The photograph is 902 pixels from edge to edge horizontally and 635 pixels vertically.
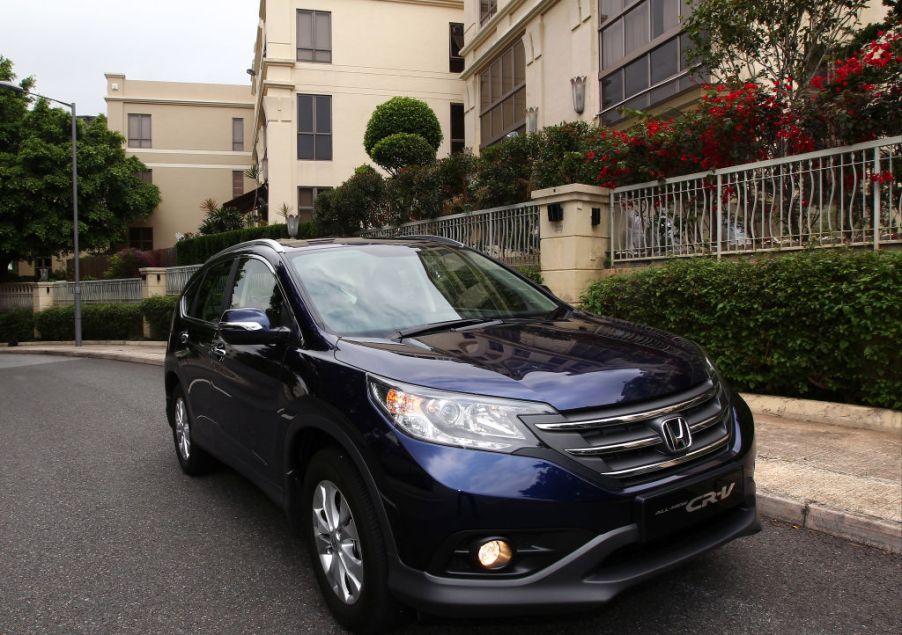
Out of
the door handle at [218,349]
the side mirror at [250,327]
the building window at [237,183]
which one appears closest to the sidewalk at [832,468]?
the side mirror at [250,327]

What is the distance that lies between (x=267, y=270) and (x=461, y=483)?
2.06m

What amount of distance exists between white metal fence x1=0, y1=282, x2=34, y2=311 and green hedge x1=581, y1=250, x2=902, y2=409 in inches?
1131

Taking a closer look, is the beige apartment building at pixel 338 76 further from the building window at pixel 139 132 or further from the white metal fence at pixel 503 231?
the white metal fence at pixel 503 231

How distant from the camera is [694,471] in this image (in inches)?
102

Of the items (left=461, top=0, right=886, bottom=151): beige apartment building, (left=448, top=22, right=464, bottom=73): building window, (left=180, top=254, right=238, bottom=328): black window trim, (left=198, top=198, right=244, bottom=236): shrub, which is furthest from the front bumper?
(left=198, top=198, right=244, bottom=236): shrub

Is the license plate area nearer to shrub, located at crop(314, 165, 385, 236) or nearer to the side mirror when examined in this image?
the side mirror

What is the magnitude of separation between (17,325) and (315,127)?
1402 cm

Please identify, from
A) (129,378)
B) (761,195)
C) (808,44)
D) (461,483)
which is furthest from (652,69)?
(461,483)

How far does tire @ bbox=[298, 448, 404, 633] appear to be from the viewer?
2535mm

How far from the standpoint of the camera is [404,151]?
706 inches

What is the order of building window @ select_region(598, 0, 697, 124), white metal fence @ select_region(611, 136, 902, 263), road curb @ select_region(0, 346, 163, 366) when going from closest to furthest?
white metal fence @ select_region(611, 136, 902, 263)
building window @ select_region(598, 0, 697, 124)
road curb @ select_region(0, 346, 163, 366)

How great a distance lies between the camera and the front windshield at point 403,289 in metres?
3.39

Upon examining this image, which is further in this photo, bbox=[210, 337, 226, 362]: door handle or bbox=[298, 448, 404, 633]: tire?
bbox=[210, 337, 226, 362]: door handle

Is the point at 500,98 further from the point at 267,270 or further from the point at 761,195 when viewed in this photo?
the point at 267,270
